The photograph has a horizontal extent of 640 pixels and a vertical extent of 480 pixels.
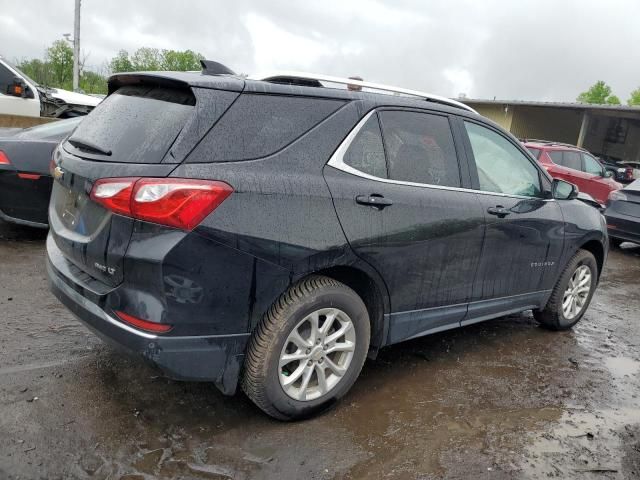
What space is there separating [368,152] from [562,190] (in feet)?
7.16

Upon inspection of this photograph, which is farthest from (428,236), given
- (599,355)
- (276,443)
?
(599,355)

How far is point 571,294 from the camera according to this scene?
4.75 meters

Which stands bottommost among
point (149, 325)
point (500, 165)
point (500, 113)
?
point (149, 325)

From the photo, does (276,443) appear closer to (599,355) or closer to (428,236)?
(428,236)

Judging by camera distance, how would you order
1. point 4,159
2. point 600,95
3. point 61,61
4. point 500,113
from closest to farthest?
point 4,159
point 500,113
point 61,61
point 600,95

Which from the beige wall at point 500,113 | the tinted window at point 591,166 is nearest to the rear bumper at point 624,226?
the tinted window at point 591,166

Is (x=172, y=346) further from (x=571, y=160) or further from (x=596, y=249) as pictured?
(x=571, y=160)

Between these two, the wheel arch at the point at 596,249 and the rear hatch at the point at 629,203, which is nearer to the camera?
the wheel arch at the point at 596,249

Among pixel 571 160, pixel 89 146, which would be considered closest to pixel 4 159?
pixel 89 146

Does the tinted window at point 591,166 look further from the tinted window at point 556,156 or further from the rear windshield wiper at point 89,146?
the rear windshield wiper at point 89,146

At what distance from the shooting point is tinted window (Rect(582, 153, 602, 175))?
12.0 metres

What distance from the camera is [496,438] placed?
297cm

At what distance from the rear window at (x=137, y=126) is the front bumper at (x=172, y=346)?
657mm

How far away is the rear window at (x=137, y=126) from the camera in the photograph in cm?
252
